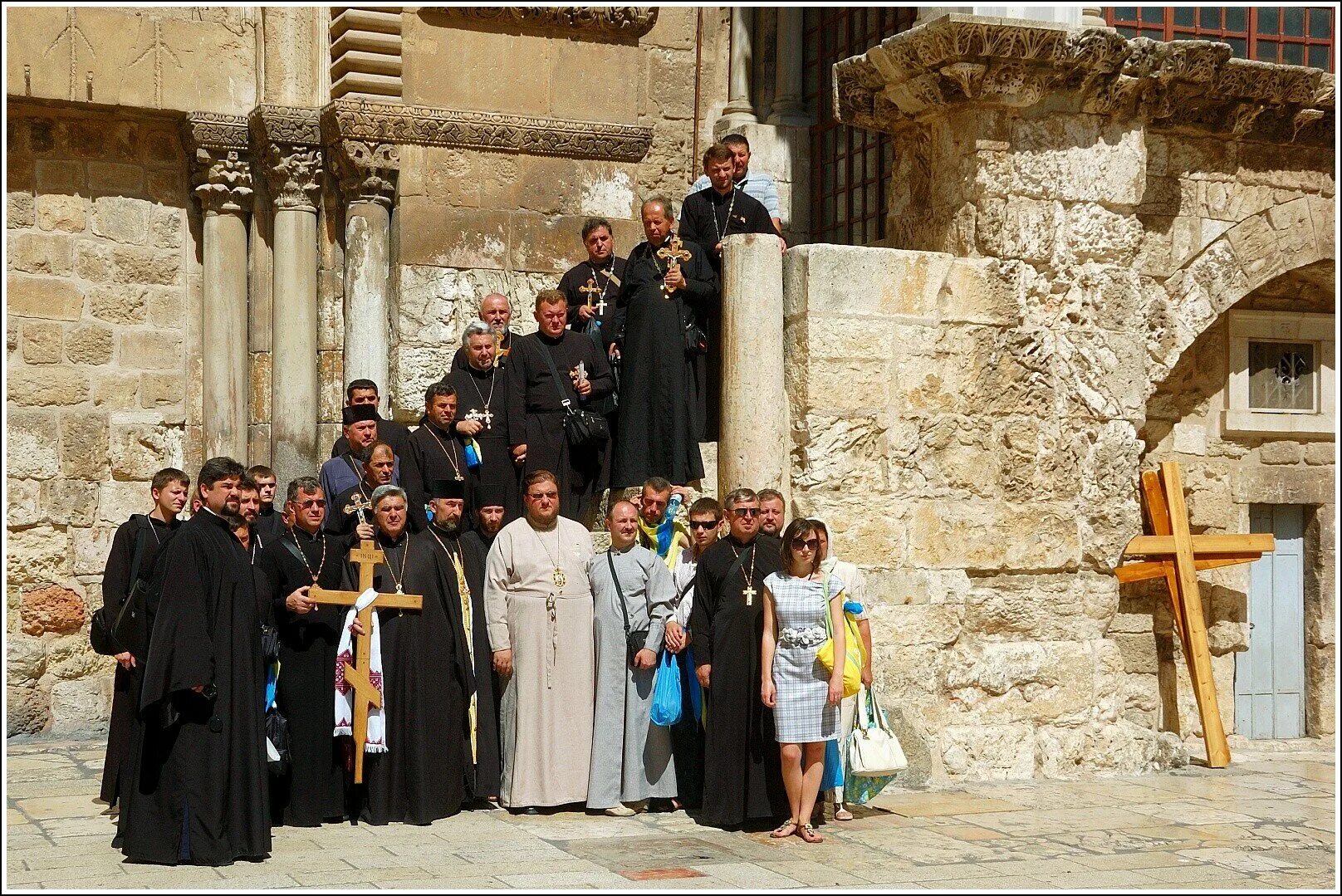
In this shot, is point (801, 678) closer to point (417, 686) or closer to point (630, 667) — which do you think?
point (630, 667)

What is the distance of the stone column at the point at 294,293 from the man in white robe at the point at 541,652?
3.55 meters

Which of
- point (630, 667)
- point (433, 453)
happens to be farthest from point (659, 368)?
point (630, 667)

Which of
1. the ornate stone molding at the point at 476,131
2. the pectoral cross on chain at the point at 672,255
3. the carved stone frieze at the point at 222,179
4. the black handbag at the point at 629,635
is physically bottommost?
the black handbag at the point at 629,635

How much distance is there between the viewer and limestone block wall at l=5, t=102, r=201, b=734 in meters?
11.6

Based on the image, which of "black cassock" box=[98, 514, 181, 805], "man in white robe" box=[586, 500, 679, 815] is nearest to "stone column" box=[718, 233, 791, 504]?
"man in white robe" box=[586, 500, 679, 815]

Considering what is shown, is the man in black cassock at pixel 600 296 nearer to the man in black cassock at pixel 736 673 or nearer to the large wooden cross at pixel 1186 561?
the man in black cassock at pixel 736 673

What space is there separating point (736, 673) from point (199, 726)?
253 centimetres

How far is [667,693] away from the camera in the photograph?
8.42 m

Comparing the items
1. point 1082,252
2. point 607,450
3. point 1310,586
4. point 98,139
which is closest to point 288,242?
point 98,139

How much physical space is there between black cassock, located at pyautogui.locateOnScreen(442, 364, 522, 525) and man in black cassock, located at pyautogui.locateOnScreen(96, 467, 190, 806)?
158cm

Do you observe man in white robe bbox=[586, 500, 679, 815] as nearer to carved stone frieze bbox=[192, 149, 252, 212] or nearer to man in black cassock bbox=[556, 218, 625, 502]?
man in black cassock bbox=[556, 218, 625, 502]

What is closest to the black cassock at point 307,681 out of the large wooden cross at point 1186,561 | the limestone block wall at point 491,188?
the limestone block wall at point 491,188

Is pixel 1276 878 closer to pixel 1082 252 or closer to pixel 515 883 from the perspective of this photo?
pixel 515 883

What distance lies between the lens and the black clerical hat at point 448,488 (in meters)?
9.04
